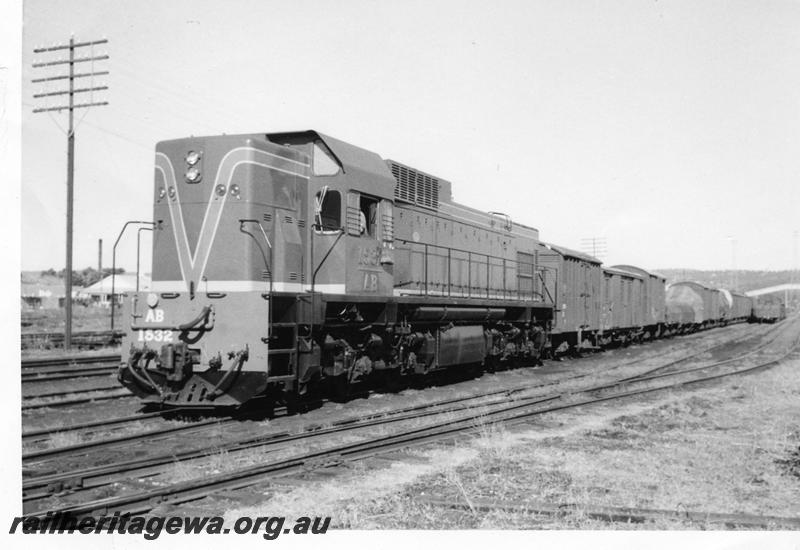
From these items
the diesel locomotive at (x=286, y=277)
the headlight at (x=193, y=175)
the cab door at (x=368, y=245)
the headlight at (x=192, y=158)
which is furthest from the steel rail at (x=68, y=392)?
the cab door at (x=368, y=245)

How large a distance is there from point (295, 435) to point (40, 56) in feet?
16.9

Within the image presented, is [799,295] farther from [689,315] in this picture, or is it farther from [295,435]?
[295,435]

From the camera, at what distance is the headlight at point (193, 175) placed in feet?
28.1

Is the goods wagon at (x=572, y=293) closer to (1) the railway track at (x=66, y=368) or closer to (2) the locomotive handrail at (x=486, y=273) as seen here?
(2) the locomotive handrail at (x=486, y=273)

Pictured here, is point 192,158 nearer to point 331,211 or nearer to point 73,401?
point 331,211

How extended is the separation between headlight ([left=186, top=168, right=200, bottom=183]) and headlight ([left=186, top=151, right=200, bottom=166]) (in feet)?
0.29

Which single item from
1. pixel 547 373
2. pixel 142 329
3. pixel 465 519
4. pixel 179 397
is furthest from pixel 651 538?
pixel 547 373

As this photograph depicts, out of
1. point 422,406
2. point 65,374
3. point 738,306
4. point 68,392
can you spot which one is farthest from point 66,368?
point 738,306

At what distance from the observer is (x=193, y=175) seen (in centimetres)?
859

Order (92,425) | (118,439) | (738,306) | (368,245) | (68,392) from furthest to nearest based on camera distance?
(738,306)
(68,392)
(368,245)
(92,425)
(118,439)

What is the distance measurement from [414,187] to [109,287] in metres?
30.6

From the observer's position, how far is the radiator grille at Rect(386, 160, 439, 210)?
1123 centimetres

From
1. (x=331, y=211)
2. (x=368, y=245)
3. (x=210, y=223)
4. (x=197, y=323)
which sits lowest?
(x=197, y=323)

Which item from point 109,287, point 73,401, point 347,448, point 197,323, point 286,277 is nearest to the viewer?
point 347,448
